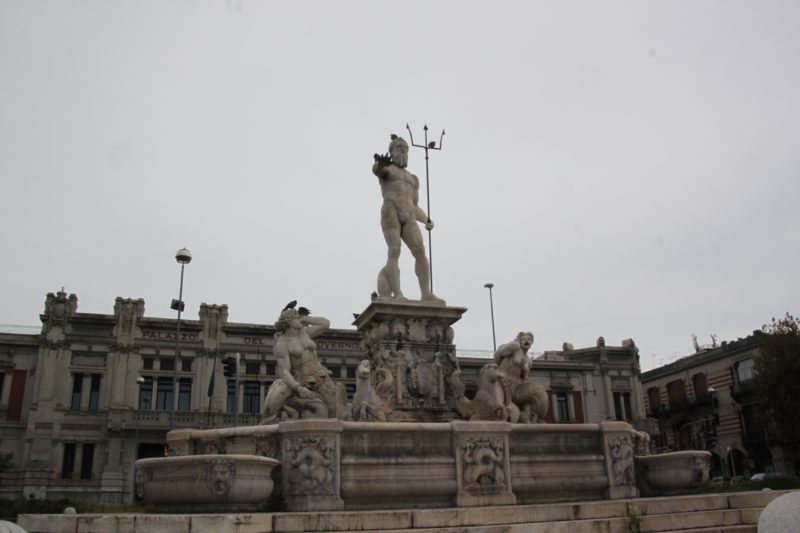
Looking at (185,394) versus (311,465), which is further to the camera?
(185,394)

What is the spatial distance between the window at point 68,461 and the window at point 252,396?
9825 mm

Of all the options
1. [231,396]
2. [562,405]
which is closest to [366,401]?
[231,396]

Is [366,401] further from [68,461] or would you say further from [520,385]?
[68,461]

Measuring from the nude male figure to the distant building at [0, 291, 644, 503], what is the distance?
2536cm

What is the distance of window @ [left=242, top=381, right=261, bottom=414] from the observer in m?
42.8

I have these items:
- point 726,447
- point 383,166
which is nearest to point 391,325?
point 383,166

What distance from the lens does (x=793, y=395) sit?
32.9 metres

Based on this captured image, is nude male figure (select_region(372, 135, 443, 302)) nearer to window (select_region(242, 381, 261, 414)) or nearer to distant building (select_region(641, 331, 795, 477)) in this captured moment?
window (select_region(242, 381, 261, 414))

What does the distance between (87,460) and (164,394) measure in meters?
5.46

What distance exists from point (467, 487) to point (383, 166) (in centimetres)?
698

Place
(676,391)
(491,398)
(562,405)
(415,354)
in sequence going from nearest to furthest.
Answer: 1. (491,398)
2. (415,354)
3. (562,405)
4. (676,391)

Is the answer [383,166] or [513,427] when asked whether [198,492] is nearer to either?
[513,427]

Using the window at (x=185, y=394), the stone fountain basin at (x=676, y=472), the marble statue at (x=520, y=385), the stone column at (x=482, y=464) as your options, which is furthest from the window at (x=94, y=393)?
the stone fountain basin at (x=676, y=472)

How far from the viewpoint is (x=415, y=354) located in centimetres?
1267
